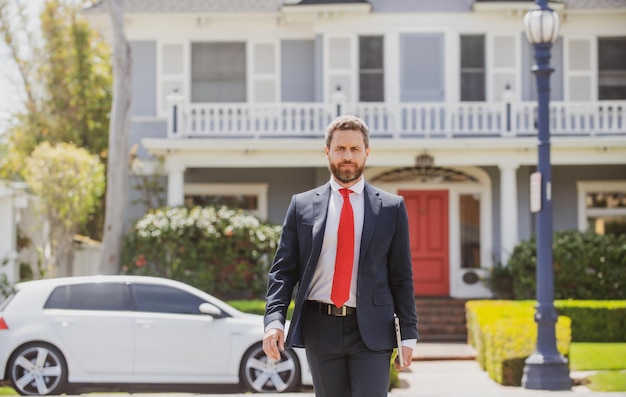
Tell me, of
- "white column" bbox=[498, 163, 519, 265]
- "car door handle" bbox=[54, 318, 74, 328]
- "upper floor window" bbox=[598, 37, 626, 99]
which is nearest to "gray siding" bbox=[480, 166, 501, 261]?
"white column" bbox=[498, 163, 519, 265]

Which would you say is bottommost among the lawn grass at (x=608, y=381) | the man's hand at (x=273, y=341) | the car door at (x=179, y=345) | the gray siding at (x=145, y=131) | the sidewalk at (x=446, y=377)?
the sidewalk at (x=446, y=377)

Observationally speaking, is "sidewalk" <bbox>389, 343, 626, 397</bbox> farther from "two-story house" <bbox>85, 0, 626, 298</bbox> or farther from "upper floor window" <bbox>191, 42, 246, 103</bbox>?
"upper floor window" <bbox>191, 42, 246, 103</bbox>

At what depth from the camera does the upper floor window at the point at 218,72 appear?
2214 centimetres

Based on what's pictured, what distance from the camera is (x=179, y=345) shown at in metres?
11.9

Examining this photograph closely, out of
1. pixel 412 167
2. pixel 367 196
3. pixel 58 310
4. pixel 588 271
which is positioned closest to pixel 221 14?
pixel 412 167

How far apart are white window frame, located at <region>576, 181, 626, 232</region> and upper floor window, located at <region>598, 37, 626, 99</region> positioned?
1868mm

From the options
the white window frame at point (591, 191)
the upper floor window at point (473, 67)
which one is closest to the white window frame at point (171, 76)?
the upper floor window at point (473, 67)

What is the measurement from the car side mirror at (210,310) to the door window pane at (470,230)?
10014 millimetres

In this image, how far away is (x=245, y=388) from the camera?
11.9 metres

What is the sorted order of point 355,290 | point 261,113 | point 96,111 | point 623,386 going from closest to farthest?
point 355,290, point 623,386, point 261,113, point 96,111

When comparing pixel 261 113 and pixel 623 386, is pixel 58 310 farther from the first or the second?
pixel 261 113

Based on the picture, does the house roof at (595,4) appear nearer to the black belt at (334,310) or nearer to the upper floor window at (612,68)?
the upper floor window at (612,68)

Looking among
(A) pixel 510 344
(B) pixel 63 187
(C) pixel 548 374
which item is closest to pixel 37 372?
(A) pixel 510 344

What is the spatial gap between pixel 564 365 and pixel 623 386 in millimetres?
698
